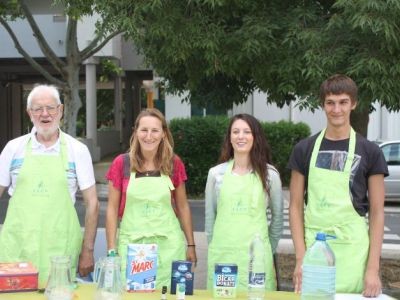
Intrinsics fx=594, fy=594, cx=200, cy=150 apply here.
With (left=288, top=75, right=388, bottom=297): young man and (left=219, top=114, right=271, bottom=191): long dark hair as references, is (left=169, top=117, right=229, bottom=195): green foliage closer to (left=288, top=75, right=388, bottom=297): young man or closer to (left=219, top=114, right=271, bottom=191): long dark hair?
(left=219, top=114, right=271, bottom=191): long dark hair

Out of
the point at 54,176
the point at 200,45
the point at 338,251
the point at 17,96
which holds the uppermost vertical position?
the point at 17,96

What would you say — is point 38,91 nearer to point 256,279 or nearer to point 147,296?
point 147,296

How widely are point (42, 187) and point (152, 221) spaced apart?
0.72 m

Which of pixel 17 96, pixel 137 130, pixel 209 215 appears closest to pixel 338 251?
pixel 209 215

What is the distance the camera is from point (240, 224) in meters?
3.75

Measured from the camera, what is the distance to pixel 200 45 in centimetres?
521

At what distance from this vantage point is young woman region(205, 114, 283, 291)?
12.3 ft

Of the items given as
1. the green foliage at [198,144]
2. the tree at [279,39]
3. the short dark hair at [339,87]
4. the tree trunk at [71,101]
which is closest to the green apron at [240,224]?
the short dark hair at [339,87]

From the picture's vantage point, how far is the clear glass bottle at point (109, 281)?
3146 millimetres

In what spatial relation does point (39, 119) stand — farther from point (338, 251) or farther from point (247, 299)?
point (338, 251)

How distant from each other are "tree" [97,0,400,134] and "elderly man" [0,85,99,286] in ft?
5.91

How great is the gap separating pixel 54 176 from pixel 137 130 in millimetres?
616

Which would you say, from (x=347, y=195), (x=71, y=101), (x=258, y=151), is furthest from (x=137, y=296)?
(x=71, y=101)

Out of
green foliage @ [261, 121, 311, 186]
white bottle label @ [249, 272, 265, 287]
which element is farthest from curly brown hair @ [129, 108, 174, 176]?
green foliage @ [261, 121, 311, 186]
